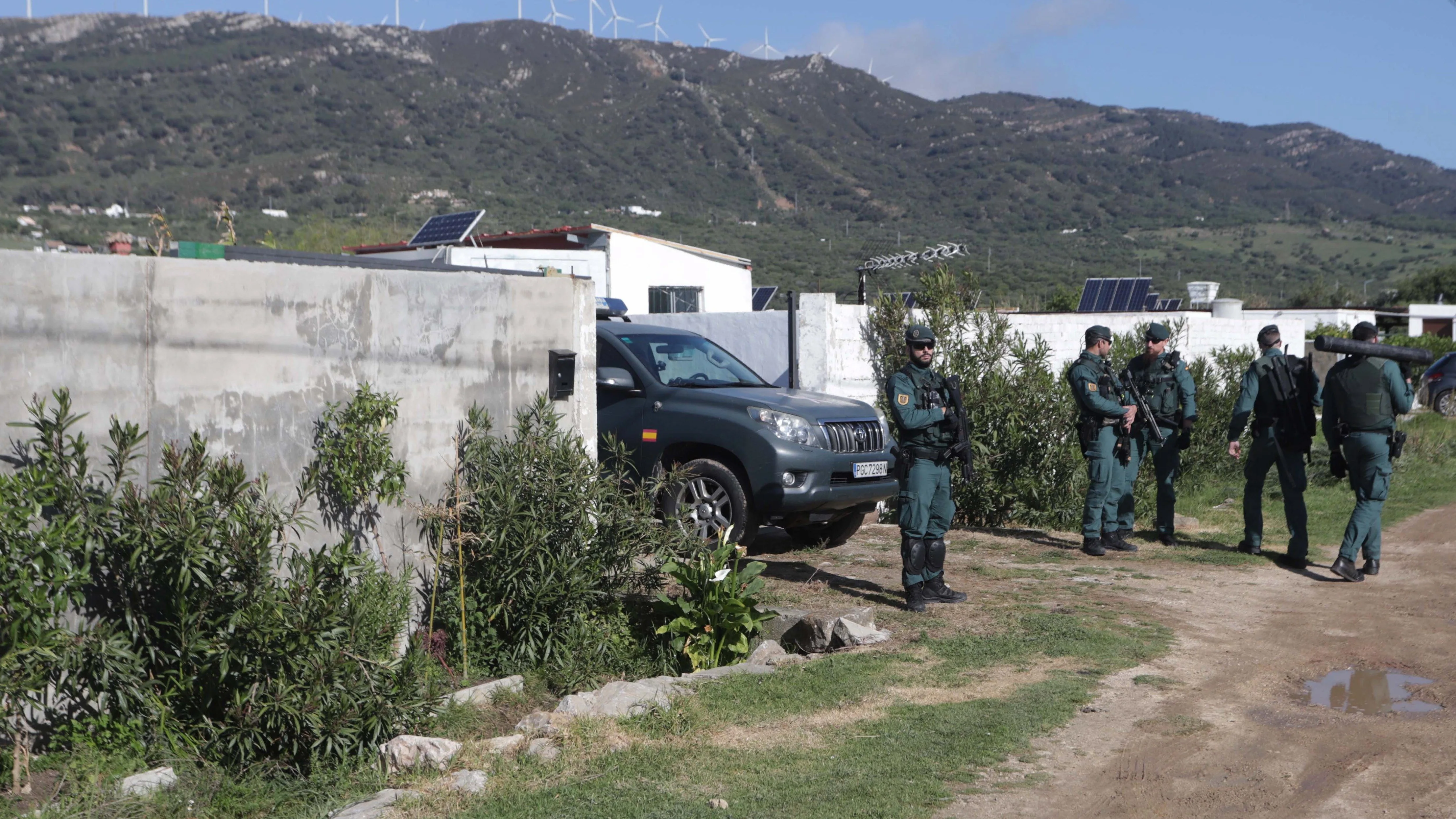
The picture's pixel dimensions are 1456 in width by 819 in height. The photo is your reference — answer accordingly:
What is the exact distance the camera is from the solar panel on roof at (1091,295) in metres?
25.9

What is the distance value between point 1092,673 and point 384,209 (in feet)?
173

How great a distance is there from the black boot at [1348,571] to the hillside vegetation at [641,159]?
25.3 m

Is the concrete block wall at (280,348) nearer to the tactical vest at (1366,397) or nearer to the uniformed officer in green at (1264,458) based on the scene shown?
the uniformed officer in green at (1264,458)

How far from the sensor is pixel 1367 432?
28.9 ft

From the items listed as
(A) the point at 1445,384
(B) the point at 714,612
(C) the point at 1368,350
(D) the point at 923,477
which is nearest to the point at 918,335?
(D) the point at 923,477

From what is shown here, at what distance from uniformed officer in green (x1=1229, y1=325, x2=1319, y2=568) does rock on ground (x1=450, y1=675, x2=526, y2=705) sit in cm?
616

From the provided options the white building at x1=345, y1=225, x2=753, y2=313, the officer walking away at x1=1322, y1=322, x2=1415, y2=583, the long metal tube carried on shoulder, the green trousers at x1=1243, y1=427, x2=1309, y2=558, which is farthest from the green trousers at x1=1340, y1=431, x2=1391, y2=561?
the white building at x1=345, y1=225, x2=753, y2=313

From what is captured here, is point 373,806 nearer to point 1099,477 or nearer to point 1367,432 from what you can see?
point 1099,477

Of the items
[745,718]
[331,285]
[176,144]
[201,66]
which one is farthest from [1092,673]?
[201,66]

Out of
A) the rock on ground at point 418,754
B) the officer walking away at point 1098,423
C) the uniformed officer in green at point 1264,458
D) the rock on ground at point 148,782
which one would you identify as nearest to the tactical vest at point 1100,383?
the officer walking away at point 1098,423

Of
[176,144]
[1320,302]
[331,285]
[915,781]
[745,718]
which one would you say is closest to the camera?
[915,781]

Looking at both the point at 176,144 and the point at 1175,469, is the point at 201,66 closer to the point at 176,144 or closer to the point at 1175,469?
the point at 176,144

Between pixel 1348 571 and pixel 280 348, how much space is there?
7709 millimetres

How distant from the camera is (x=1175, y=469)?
10328 mm
